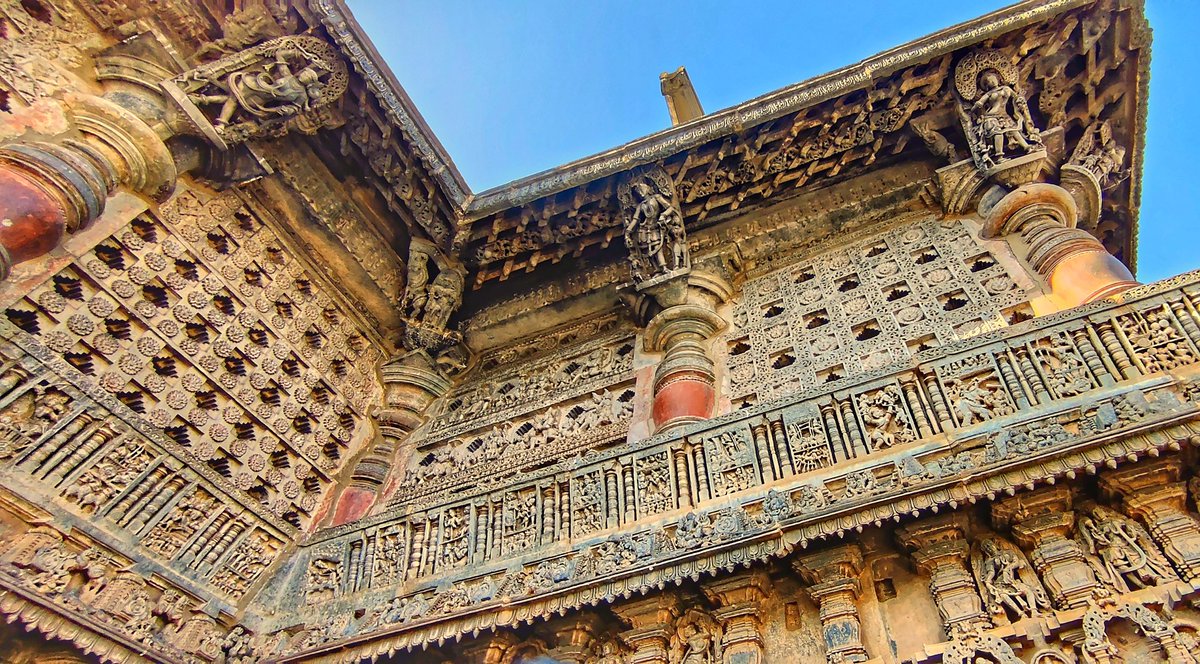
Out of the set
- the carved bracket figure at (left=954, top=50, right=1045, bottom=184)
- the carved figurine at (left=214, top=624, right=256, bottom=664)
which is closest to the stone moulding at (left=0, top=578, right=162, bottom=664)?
the carved figurine at (left=214, top=624, right=256, bottom=664)

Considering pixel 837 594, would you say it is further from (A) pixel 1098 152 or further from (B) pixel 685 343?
(A) pixel 1098 152

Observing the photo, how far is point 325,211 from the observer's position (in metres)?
6.57

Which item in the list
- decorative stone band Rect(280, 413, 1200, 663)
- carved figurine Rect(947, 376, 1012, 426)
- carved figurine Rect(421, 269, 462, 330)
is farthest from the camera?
carved figurine Rect(421, 269, 462, 330)

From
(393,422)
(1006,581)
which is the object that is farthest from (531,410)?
(1006,581)

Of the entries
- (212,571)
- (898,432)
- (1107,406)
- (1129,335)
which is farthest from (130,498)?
(1129,335)

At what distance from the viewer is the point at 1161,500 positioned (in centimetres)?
324

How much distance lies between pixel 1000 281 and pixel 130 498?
5.62 metres

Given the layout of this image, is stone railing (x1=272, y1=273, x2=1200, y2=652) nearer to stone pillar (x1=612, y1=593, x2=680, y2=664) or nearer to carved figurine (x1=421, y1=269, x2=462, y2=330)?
stone pillar (x1=612, y1=593, x2=680, y2=664)

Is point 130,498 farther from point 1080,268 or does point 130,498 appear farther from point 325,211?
point 1080,268

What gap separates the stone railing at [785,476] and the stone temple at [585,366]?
2cm

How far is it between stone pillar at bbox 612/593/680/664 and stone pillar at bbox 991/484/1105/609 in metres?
1.58

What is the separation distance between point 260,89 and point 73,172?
5.19ft

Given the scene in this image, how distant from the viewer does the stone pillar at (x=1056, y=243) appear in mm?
4570

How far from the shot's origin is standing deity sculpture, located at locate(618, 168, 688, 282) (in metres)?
6.38
